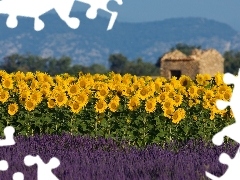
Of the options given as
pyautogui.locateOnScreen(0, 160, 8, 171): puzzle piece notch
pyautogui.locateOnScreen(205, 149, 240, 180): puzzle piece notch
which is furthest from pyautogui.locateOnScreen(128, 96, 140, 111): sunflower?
pyautogui.locateOnScreen(205, 149, 240, 180): puzzle piece notch

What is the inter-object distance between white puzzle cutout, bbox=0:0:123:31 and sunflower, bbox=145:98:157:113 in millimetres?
4350

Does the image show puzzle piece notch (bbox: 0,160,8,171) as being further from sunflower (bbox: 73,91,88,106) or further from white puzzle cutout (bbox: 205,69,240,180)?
sunflower (bbox: 73,91,88,106)

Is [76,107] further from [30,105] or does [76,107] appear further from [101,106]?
[30,105]

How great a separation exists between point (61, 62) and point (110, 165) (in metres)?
111

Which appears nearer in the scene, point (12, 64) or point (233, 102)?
point (233, 102)

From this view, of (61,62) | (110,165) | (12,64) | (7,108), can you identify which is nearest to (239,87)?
(110,165)

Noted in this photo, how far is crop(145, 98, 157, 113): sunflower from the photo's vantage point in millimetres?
11062

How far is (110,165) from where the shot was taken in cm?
517

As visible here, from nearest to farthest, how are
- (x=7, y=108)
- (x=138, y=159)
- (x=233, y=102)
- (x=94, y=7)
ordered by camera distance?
(x=233, y=102)
(x=138, y=159)
(x=94, y=7)
(x=7, y=108)

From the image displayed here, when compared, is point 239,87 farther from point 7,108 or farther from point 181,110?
point 7,108

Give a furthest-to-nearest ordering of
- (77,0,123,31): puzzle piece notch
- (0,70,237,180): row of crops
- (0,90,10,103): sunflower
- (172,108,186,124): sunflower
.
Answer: (0,90,10,103): sunflower, (0,70,237,180): row of crops, (172,108,186,124): sunflower, (77,0,123,31): puzzle piece notch

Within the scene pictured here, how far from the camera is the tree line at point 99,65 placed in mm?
99431

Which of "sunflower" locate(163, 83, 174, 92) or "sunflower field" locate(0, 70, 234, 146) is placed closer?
"sunflower field" locate(0, 70, 234, 146)

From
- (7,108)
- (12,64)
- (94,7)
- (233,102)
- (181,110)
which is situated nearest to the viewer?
(233,102)
